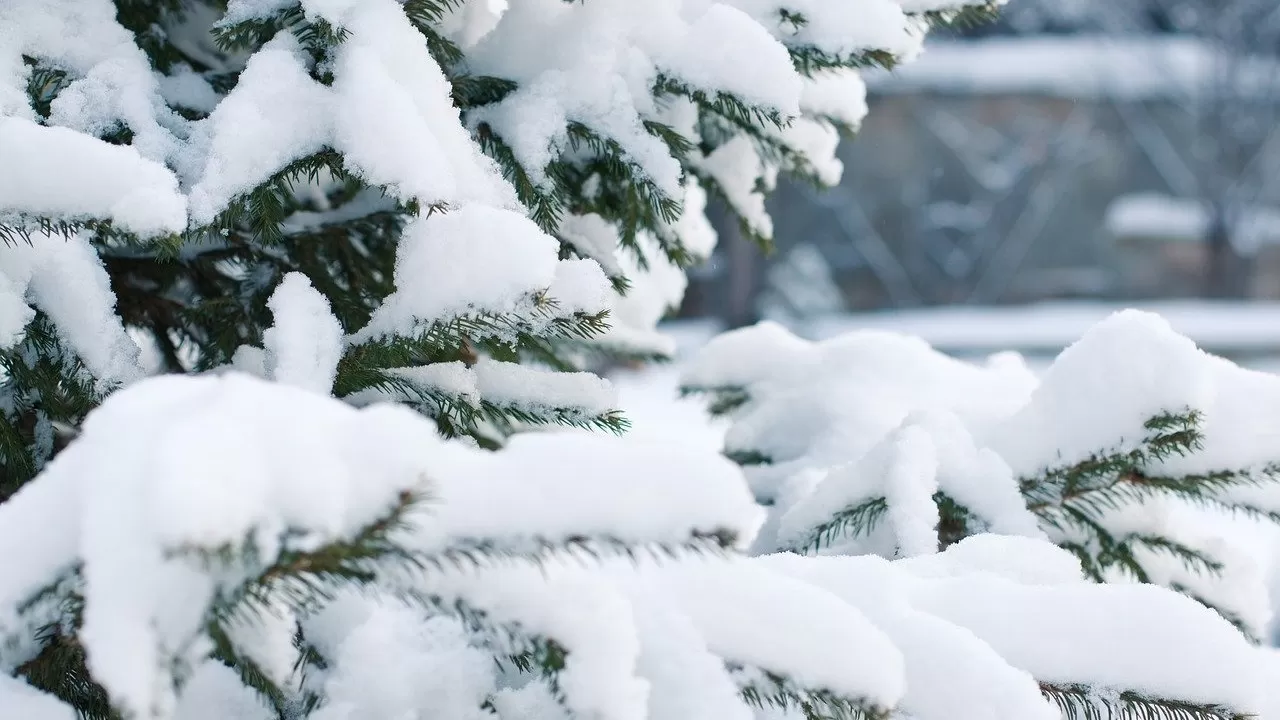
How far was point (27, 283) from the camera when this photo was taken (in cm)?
110

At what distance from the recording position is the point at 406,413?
74cm

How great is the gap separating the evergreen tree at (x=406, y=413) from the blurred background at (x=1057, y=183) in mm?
11886

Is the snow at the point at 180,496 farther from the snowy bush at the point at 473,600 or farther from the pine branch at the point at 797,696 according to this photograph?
the pine branch at the point at 797,696

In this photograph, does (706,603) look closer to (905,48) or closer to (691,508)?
(691,508)

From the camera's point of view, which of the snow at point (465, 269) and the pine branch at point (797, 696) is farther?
the snow at point (465, 269)

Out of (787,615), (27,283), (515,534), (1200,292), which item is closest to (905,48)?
(787,615)

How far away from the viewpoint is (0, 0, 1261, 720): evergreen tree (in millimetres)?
699

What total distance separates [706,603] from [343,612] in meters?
0.34

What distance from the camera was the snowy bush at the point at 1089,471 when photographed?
1.37m

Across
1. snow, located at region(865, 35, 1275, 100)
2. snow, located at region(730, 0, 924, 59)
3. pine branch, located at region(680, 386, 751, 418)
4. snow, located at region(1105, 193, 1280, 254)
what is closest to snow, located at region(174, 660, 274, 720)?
snow, located at region(730, 0, 924, 59)

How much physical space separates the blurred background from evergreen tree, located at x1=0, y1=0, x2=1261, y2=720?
1189 cm

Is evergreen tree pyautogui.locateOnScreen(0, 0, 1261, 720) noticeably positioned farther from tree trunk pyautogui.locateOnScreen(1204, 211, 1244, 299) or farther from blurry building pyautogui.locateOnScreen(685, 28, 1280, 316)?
tree trunk pyautogui.locateOnScreen(1204, 211, 1244, 299)

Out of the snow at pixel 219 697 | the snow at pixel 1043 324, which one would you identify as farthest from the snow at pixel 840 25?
the snow at pixel 1043 324

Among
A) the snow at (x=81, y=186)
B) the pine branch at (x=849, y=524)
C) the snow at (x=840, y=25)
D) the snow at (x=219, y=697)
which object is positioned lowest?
the snow at (x=219, y=697)
